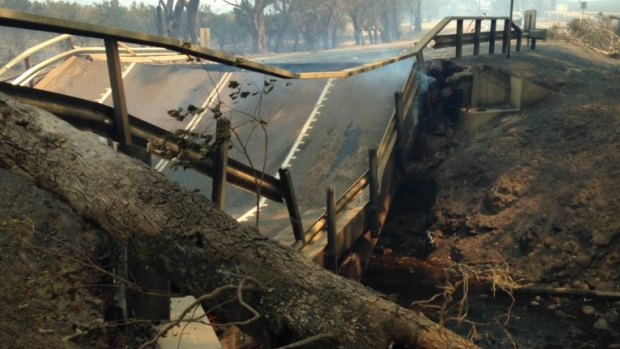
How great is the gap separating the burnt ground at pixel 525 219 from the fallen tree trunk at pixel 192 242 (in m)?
4.34

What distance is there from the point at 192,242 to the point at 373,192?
6.80m

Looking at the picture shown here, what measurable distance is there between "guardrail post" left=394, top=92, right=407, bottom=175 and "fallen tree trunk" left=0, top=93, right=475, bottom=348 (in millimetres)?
8458

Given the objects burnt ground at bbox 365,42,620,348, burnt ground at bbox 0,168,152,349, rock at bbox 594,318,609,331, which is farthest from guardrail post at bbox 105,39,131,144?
rock at bbox 594,318,609,331

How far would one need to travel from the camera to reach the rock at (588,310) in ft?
27.7

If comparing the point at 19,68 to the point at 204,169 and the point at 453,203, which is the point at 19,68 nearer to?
the point at 453,203

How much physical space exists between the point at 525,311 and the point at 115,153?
6894 millimetres

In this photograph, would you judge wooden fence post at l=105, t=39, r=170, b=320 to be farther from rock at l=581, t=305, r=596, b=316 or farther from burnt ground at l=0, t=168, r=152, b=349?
rock at l=581, t=305, r=596, b=316

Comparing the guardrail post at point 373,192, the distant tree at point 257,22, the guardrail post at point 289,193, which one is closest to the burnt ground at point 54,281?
the guardrail post at point 289,193

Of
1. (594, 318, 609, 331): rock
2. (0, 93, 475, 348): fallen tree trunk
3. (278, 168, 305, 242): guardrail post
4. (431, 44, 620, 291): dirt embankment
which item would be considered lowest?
(594, 318, 609, 331): rock

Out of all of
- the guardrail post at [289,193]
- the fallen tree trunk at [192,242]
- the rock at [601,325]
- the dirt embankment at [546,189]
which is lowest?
the rock at [601,325]

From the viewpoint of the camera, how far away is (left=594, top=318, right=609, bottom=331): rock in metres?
7.97

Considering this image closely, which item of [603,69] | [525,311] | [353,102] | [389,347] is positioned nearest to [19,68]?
[353,102]

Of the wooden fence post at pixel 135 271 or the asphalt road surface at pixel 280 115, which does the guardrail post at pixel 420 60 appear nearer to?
the asphalt road surface at pixel 280 115

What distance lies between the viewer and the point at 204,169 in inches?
208
